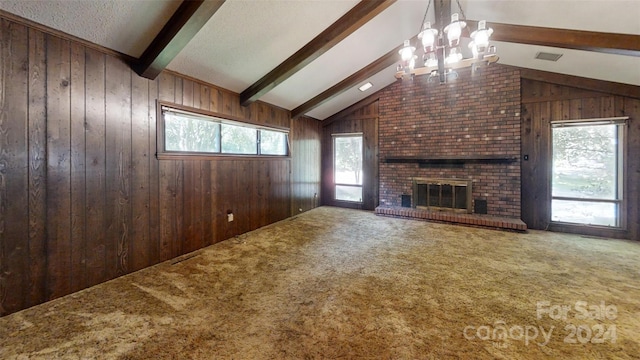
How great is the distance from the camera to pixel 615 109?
152 inches

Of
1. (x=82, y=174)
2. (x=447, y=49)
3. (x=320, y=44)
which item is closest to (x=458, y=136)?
(x=447, y=49)

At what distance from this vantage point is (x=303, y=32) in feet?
10.1

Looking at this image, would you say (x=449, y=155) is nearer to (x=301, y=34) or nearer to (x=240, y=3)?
(x=301, y=34)

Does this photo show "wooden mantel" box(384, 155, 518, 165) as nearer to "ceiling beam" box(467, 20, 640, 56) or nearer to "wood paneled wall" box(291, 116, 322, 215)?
"wood paneled wall" box(291, 116, 322, 215)

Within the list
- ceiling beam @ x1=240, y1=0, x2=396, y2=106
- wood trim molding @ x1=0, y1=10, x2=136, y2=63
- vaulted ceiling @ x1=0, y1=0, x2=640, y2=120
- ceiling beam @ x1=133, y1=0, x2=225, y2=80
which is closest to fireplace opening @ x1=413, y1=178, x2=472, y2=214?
vaulted ceiling @ x1=0, y1=0, x2=640, y2=120

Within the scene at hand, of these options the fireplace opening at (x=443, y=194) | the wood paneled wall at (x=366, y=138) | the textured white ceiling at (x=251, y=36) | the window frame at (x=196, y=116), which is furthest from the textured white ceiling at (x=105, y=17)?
the fireplace opening at (x=443, y=194)

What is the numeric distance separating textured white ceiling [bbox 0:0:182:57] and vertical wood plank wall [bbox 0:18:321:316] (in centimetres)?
14

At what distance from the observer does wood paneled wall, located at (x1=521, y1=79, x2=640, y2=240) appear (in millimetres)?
3803

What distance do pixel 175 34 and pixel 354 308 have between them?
2.93m

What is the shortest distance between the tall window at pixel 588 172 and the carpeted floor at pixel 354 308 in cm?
90

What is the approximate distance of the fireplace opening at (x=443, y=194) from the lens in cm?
498

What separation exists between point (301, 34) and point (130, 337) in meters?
3.43

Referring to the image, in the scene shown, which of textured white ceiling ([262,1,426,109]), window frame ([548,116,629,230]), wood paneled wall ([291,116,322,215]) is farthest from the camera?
wood paneled wall ([291,116,322,215])

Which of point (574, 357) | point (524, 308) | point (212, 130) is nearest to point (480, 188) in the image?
point (524, 308)
